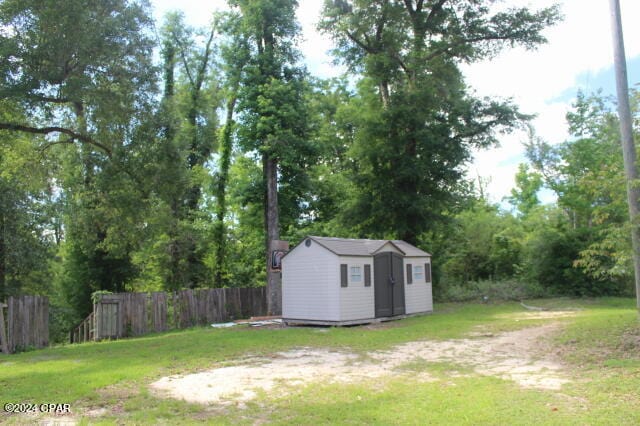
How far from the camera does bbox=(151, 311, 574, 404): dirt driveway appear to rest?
7398 millimetres

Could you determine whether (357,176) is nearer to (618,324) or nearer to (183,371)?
(618,324)

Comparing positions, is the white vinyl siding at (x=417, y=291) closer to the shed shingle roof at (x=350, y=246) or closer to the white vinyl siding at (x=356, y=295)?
the shed shingle roof at (x=350, y=246)

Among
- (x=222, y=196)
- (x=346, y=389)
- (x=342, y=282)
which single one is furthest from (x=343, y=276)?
(x=222, y=196)

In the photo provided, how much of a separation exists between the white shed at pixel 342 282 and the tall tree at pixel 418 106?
20.0ft

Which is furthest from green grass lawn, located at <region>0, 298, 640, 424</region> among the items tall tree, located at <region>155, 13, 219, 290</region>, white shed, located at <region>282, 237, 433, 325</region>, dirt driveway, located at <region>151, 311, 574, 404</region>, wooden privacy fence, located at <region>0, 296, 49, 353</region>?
tall tree, located at <region>155, 13, 219, 290</region>

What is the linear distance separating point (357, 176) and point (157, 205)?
1085 cm

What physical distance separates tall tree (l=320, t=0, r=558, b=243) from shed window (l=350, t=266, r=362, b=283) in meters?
7.50

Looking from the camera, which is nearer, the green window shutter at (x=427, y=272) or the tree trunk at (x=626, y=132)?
the tree trunk at (x=626, y=132)

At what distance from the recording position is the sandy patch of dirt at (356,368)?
7.39 meters

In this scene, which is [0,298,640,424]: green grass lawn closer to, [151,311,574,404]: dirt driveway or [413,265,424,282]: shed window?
[151,311,574,404]: dirt driveway

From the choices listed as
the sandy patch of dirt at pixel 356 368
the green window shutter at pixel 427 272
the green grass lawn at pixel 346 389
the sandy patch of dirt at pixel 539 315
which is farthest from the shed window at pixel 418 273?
the sandy patch of dirt at pixel 356 368

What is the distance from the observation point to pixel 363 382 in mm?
7719

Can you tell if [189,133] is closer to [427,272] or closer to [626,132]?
[427,272]

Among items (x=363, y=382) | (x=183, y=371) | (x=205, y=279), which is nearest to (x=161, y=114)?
(x=183, y=371)
